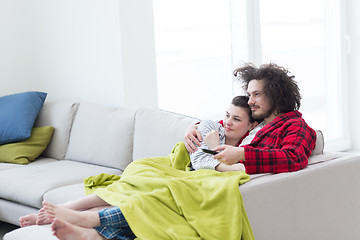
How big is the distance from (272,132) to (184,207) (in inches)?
24.7

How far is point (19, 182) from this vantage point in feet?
10.9

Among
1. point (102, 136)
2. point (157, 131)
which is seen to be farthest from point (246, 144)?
point (102, 136)

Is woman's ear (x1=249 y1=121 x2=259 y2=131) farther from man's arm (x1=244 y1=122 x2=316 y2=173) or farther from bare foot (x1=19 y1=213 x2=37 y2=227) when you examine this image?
bare foot (x1=19 y1=213 x2=37 y2=227)

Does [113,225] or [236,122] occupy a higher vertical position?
[236,122]

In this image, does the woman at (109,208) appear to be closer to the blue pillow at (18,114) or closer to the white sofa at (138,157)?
the white sofa at (138,157)

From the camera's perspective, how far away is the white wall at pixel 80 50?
12.6ft

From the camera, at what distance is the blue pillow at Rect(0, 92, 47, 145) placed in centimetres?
384

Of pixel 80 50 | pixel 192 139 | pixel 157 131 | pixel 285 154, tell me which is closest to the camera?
pixel 285 154

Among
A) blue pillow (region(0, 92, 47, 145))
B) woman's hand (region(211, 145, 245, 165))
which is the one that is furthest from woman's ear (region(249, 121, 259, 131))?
blue pillow (region(0, 92, 47, 145))

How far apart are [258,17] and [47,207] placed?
2.92m

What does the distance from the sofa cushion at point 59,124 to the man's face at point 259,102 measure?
161 cm

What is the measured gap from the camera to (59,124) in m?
3.95

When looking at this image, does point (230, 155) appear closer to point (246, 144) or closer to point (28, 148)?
point (246, 144)

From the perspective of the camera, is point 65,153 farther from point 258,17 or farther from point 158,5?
point 258,17
